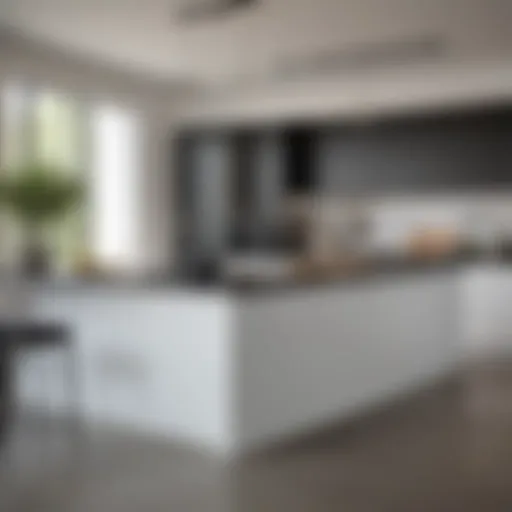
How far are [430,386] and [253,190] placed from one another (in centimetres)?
305

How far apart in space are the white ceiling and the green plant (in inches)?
43.5

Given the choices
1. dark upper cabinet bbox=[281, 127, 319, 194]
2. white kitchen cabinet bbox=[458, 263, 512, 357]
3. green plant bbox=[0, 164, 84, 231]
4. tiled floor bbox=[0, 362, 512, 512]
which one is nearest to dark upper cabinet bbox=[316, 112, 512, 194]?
dark upper cabinet bbox=[281, 127, 319, 194]

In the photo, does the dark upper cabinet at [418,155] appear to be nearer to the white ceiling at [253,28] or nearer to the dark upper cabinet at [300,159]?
the dark upper cabinet at [300,159]

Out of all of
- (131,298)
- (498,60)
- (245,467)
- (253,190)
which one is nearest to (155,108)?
(253,190)

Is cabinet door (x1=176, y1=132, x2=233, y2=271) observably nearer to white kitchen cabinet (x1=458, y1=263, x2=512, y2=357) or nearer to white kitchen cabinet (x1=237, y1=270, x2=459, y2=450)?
white kitchen cabinet (x1=458, y1=263, x2=512, y2=357)

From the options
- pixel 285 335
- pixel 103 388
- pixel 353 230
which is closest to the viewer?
pixel 285 335

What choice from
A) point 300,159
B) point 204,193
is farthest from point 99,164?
point 300,159

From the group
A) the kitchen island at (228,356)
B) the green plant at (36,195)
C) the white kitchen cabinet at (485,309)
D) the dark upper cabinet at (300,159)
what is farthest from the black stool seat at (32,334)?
the dark upper cabinet at (300,159)

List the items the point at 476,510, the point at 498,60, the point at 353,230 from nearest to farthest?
the point at 476,510, the point at 498,60, the point at 353,230

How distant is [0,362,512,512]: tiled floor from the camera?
3025 mm

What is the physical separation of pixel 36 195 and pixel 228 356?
1.85m

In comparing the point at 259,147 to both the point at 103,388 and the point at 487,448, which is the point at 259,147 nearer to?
the point at 103,388

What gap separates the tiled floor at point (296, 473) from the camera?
3.03m

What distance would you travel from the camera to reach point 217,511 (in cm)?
294
